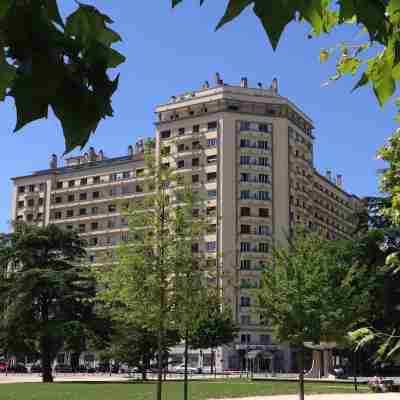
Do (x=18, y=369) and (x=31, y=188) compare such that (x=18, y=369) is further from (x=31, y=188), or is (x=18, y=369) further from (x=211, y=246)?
(x=31, y=188)

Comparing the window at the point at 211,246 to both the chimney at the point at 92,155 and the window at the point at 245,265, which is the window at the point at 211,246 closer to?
the window at the point at 245,265

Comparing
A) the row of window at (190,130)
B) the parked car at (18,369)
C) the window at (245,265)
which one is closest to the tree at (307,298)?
the window at (245,265)

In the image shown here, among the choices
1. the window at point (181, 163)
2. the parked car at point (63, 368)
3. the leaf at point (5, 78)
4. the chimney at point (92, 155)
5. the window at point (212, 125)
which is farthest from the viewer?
the chimney at point (92, 155)

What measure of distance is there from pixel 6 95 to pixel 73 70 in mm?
222

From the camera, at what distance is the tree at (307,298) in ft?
78.9

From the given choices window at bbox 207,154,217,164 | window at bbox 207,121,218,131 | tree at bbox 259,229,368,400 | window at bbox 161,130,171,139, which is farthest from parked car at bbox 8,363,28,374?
tree at bbox 259,229,368,400

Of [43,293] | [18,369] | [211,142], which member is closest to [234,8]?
[43,293]

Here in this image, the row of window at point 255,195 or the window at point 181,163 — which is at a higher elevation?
the window at point 181,163

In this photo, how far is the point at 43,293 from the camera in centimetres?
5134

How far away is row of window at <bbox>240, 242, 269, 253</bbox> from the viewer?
89625 millimetres

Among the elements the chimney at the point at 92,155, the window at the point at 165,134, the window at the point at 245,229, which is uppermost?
the chimney at the point at 92,155

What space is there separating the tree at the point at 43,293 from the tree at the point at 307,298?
25.5 meters

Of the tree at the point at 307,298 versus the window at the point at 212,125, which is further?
the window at the point at 212,125

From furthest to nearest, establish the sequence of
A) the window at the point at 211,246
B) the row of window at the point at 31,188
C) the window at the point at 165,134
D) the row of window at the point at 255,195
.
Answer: the row of window at the point at 31,188
the window at the point at 165,134
the row of window at the point at 255,195
the window at the point at 211,246
